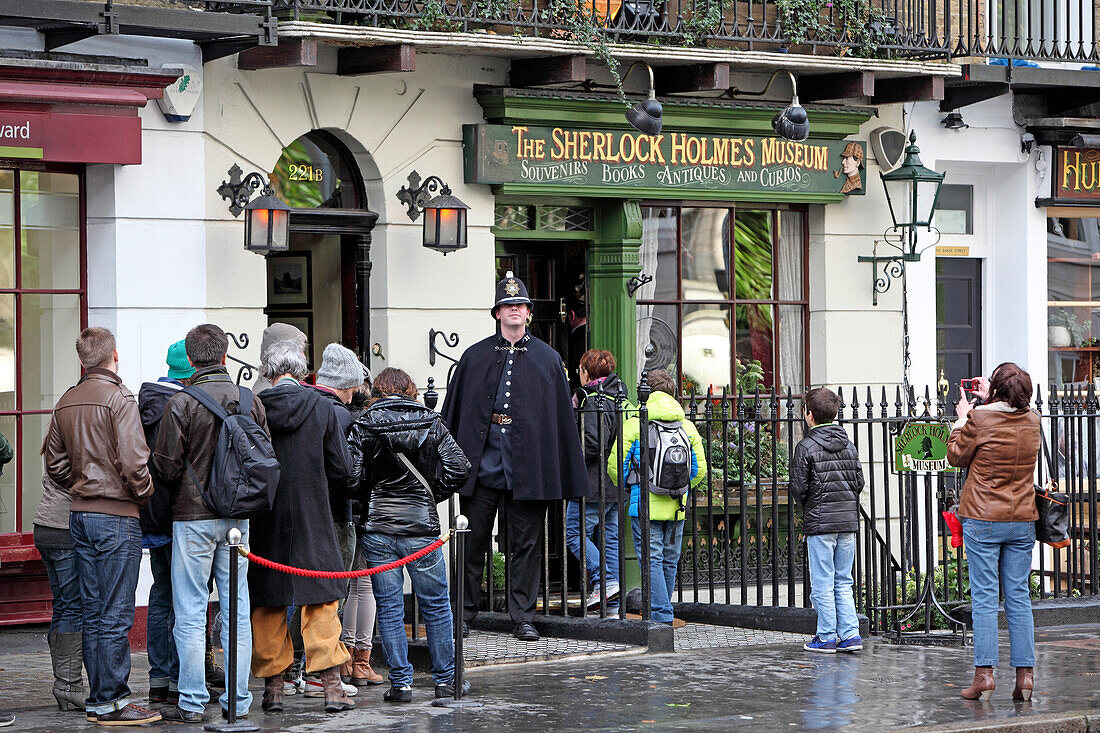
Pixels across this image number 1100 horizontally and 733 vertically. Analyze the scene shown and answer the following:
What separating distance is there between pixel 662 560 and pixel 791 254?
4314mm

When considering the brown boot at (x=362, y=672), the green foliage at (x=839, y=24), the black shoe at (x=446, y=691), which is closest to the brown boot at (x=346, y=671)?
the brown boot at (x=362, y=672)

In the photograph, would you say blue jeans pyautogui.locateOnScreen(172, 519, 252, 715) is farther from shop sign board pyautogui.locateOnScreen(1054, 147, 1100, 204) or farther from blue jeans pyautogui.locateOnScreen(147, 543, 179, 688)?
shop sign board pyautogui.locateOnScreen(1054, 147, 1100, 204)

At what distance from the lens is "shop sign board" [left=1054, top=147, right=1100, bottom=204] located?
15.2 m

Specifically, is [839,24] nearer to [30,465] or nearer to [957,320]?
[957,320]

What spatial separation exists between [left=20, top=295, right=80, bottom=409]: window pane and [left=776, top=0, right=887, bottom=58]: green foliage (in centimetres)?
589

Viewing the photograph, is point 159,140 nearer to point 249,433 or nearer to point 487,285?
point 487,285

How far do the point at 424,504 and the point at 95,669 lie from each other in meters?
1.80

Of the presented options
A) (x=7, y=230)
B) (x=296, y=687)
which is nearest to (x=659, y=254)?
(x=7, y=230)

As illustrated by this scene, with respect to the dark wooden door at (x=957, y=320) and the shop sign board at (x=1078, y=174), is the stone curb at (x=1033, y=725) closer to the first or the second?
the dark wooden door at (x=957, y=320)

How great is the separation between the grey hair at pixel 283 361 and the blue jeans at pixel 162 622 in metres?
1.00

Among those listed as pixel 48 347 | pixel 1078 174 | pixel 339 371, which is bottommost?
pixel 339 371

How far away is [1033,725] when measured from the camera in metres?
8.41

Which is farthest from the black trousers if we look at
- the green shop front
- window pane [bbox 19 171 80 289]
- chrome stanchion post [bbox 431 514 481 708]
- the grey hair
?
window pane [bbox 19 171 80 289]

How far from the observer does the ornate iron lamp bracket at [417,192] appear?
12359 mm
